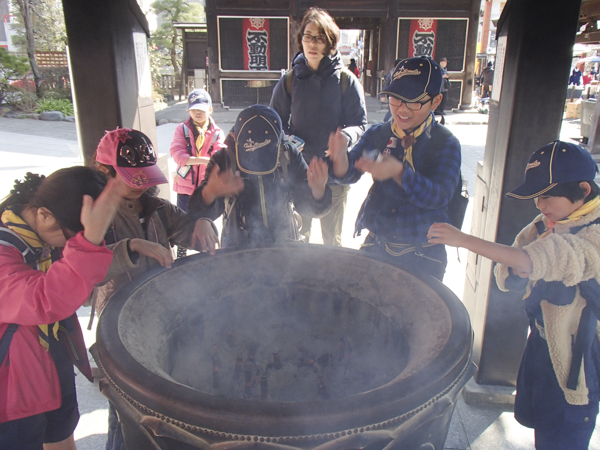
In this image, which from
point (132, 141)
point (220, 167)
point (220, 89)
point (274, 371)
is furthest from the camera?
point (220, 89)

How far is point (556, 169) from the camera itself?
1.46 metres

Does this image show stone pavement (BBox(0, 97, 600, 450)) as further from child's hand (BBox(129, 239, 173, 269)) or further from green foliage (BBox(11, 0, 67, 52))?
green foliage (BBox(11, 0, 67, 52))

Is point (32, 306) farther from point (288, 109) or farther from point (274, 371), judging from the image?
point (288, 109)

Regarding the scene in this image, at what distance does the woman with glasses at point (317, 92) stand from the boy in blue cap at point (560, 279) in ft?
5.02

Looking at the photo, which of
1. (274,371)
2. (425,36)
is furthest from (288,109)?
(425,36)

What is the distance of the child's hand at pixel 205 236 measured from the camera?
196 cm

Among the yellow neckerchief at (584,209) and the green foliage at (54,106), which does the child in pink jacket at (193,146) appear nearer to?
the yellow neckerchief at (584,209)

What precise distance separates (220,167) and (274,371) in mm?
946

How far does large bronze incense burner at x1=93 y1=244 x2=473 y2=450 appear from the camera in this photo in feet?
3.47

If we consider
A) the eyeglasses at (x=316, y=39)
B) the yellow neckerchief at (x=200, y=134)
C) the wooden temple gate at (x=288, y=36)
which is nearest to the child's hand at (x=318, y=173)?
the eyeglasses at (x=316, y=39)

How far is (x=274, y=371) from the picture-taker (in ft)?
6.31

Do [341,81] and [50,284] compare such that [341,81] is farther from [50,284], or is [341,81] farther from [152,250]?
[50,284]

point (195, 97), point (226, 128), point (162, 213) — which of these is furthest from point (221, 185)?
point (226, 128)

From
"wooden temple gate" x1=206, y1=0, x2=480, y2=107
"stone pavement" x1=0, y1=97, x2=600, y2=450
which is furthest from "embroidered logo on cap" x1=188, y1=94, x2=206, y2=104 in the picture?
"wooden temple gate" x1=206, y1=0, x2=480, y2=107
